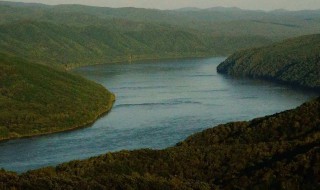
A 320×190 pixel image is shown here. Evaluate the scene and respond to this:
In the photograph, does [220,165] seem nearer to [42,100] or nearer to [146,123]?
[146,123]

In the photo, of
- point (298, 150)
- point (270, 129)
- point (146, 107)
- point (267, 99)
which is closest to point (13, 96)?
point (146, 107)

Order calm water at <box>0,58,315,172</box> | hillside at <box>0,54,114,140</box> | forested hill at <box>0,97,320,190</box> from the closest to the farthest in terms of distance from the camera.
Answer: forested hill at <box>0,97,320,190</box> → calm water at <box>0,58,315,172</box> → hillside at <box>0,54,114,140</box>

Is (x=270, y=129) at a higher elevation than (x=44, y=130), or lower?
higher

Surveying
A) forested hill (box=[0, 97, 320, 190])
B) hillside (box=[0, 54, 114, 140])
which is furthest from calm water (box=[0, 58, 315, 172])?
forested hill (box=[0, 97, 320, 190])

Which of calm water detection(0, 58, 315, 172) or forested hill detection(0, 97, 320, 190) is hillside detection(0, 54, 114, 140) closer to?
calm water detection(0, 58, 315, 172)

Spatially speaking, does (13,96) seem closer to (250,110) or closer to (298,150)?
(250,110)

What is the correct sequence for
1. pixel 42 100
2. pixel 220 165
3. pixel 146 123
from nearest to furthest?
pixel 220 165, pixel 146 123, pixel 42 100

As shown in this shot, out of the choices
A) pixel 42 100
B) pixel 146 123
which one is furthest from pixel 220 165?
pixel 42 100
